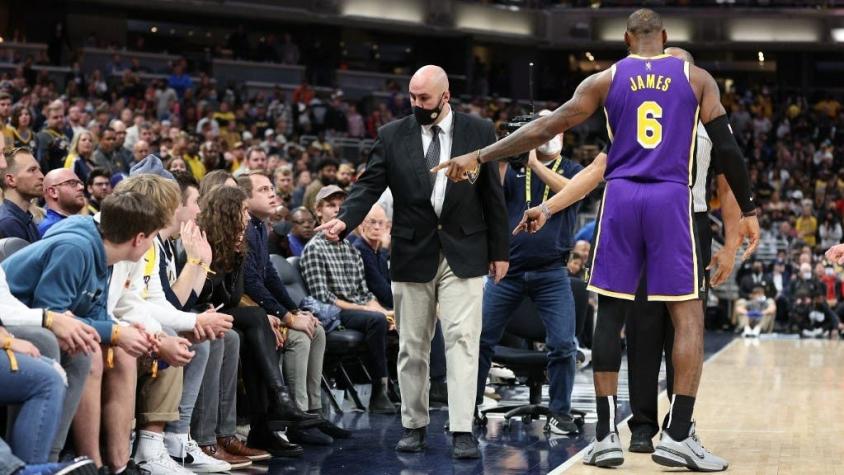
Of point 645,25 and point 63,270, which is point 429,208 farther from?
point 63,270

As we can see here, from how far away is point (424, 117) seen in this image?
6.63 metres

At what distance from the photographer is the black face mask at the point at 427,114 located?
21.7ft

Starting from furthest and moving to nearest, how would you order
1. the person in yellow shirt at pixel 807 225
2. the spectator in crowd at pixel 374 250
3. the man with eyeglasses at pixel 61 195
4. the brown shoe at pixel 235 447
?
the person in yellow shirt at pixel 807 225 < the spectator in crowd at pixel 374 250 < the man with eyeglasses at pixel 61 195 < the brown shoe at pixel 235 447

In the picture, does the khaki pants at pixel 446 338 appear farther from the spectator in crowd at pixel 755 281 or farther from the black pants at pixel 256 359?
the spectator in crowd at pixel 755 281

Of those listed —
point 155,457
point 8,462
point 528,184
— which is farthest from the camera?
point 528,184

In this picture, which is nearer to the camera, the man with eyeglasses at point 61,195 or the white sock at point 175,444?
the white sock at point 175,444

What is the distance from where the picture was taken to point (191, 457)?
235 inches

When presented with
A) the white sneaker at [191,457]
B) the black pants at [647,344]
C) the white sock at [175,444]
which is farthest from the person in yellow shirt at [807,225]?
the white sock at [175,444]

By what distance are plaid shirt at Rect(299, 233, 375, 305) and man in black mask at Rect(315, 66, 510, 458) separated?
167 centimetres

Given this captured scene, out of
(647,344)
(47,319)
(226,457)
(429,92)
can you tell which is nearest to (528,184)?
(429,92)

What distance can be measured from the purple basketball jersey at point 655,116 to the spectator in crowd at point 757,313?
13.1 metres

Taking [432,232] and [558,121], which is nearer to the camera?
[558,121]

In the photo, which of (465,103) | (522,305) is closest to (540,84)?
(465,103)

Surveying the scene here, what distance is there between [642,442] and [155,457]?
7.84ft
